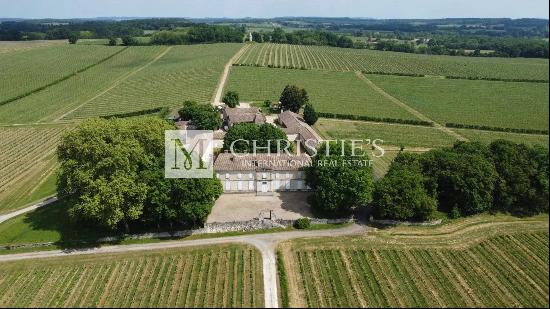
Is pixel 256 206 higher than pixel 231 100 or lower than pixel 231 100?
lower

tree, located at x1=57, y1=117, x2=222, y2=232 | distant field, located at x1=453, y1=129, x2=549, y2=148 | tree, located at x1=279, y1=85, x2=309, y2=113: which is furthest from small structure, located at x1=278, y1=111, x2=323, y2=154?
distant field, located at x1=453, y1=129, x2=549, y2=148

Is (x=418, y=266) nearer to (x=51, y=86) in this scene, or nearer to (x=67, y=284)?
(x=67, y=284)

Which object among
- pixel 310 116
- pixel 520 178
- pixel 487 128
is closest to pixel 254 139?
pixel 310 116

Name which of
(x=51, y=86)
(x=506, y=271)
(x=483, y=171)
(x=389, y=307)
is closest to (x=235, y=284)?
(x=389, y=307)

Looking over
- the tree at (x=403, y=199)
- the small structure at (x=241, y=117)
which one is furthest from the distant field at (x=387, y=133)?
the tree at (x=403, y=199)

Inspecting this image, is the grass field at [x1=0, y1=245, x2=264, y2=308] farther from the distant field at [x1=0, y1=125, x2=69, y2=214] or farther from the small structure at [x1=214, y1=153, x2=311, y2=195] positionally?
the distant field at [x1=0, y1=125, x2=69, y2=214]

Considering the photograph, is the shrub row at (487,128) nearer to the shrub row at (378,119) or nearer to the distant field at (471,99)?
the distant field at (471,99)

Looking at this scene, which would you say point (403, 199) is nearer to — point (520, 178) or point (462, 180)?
point (462, 180)
